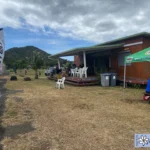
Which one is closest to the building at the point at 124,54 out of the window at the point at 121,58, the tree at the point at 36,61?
the window at the point at 121,58

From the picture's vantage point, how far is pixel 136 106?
707 centimetres

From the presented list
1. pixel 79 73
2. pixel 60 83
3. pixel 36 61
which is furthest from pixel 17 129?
pixel 36 61

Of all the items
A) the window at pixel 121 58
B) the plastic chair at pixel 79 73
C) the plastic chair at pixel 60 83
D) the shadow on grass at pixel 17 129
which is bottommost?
the shadow on grass at pixel 17 129

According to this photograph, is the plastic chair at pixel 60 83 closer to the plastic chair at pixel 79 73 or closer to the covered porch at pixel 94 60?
the covered porch at pixel 94 60

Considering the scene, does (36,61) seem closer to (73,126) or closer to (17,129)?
(17,129)

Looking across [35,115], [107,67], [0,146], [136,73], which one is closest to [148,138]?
[0,146]

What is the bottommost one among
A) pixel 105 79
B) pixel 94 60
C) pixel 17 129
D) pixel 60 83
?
pixel 17 129

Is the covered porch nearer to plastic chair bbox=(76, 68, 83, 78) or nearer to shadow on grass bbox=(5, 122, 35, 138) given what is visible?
plastic chair bbox=(76, 68, 83, 78)

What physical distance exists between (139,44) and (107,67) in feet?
15.3

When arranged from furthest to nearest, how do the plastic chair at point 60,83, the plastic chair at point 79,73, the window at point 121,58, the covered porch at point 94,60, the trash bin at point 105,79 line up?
the plastic chair at point 79,73
the window at point 121,58
the covered porch at point 94,60
the trash bin at point 105,79
the plastic chair at point 60,83

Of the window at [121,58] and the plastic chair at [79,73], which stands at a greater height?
the window at [121,58]

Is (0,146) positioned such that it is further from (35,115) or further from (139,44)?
(139,44)

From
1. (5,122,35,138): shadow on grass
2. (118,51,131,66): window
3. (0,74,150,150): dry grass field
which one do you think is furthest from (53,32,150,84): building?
(5,122,35,138): shadow on grass

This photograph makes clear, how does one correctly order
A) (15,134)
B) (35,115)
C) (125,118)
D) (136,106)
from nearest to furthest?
(15,134) < (125,118) < (35,115) < (136,106)
